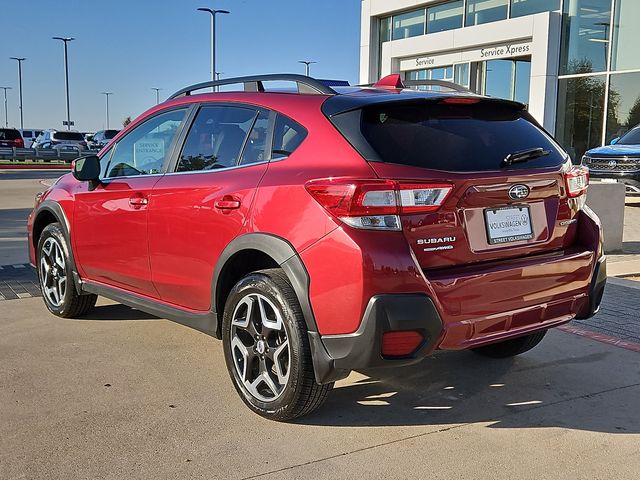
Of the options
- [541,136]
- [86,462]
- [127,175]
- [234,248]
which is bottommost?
[86,462]

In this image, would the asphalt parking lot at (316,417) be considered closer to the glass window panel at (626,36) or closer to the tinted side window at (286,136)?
the tinted side window at (286,136)

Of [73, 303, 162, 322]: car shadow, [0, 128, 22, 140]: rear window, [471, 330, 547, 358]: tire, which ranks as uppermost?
[0, 128, 22, 140]: rear window

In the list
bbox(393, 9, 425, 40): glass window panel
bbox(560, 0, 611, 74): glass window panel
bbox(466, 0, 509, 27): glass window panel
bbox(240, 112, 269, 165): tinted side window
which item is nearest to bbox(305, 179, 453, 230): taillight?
bbox(240, 112, 269, 165): tinted side window

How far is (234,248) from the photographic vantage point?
3.67 meters

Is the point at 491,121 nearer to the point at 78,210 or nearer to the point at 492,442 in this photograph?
the point at 492,442

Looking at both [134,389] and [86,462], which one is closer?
[86,462]

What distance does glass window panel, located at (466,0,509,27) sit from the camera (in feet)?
70.7

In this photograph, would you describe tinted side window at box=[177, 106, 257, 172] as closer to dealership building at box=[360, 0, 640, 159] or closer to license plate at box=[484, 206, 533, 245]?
license plate at box=[484, 206, 533, 245]

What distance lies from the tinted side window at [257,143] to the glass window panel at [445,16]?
2073 cm

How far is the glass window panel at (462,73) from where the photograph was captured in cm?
2289

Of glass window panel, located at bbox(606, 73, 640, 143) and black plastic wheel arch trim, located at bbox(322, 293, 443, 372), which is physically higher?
glass window panel, located at bbox(606, 73, 640, 143)

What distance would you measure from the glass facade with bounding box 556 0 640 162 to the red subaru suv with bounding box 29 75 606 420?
15.6 m

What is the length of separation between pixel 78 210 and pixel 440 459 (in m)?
3.24

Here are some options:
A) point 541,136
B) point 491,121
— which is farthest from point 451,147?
point 541,136
